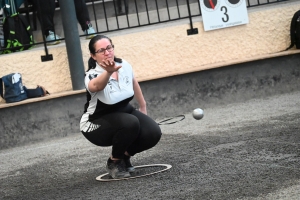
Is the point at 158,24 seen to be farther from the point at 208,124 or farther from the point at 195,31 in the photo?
the point at 208,124

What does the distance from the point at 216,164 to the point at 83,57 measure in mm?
4901

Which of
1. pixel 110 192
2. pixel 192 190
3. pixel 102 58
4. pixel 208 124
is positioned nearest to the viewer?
pixel 192 190

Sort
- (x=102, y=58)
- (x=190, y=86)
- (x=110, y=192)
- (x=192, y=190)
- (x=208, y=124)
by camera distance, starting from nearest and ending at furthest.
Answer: (x=192, y=190), (x=110, y=192), (x=102, y=58), (x=208, y=124), (x=190, y=86)

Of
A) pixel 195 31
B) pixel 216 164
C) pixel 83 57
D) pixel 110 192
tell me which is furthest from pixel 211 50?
pixel 110 192

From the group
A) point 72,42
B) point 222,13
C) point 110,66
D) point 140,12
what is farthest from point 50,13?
point 110,66

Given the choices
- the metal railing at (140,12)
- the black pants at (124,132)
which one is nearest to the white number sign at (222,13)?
the metal railing at (140,12)

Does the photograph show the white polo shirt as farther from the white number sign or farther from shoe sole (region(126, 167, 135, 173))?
the white number sign

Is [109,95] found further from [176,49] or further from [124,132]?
[176,49]

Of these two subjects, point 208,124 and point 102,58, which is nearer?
point 102,58

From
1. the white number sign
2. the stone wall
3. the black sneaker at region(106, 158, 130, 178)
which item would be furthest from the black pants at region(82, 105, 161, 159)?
the white number sign

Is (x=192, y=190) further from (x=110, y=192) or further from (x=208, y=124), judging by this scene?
(x=208, y=124)

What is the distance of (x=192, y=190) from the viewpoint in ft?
19.0

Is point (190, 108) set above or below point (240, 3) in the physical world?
below

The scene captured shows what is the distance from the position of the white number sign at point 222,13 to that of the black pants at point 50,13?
178 centimetres
